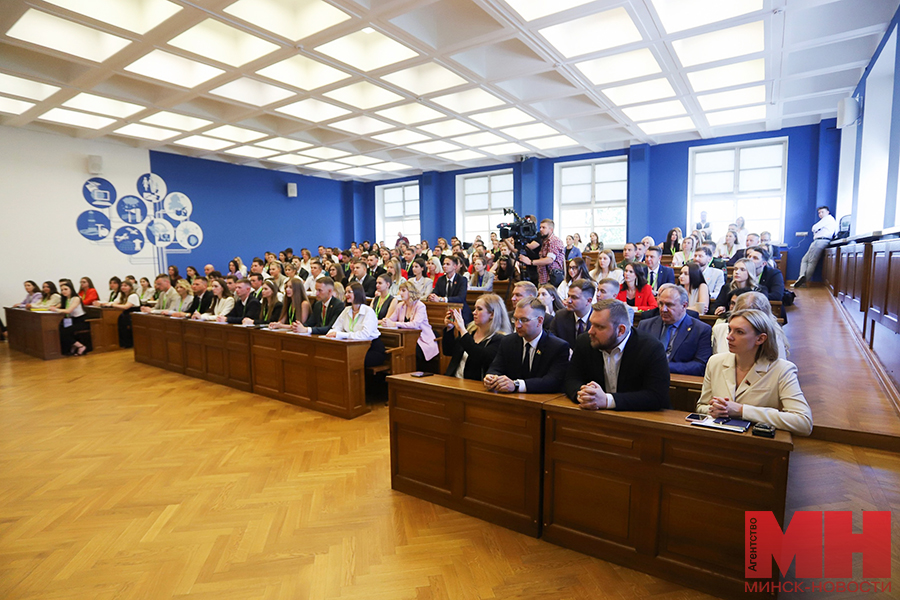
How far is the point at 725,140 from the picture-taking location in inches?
425

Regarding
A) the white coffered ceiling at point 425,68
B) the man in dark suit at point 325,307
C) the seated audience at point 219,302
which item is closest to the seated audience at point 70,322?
the seated audience at point 219,302

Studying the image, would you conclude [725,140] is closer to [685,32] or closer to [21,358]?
[685,32]

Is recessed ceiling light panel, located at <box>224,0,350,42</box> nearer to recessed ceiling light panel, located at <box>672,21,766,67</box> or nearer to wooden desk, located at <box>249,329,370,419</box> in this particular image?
wooden desk, located at <box>249,329,370,419</box>

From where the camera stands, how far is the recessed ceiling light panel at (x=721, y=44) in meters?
5.93

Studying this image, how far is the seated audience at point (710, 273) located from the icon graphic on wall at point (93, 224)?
1259 cm

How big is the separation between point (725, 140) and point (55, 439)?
43.3ft

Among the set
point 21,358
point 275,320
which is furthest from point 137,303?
point 275,320

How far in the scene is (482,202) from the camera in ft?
48.0

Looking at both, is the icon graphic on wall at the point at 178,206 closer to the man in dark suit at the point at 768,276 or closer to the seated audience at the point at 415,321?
the seated audience at the point at 415,321

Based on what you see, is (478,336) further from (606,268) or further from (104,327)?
(104,327)

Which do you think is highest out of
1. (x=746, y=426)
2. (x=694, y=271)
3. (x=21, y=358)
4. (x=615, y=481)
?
(x=694, y=271)

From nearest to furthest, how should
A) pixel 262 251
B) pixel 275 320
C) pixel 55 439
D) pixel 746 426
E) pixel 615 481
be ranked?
pixel 746 426 < pixel 615 481 < pixel 55 439 < pixel 275 320 < pixel 262 251

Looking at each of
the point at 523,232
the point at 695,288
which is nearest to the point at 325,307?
the point at 523,232

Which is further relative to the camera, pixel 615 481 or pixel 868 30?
pixel 868 30
